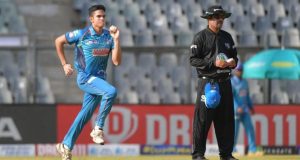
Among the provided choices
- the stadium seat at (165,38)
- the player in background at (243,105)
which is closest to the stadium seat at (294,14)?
the stadium seat at (165,38)

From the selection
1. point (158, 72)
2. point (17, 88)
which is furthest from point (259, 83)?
point (17, 88)

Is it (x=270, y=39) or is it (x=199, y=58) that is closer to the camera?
(x=199, y=58)

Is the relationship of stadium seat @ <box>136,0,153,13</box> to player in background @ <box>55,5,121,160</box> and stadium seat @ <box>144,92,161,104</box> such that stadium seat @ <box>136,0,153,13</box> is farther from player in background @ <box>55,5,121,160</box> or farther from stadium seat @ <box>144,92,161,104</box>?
player in background @ <box>55,5,121,160</box>

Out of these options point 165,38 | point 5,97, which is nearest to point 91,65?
point 5,97

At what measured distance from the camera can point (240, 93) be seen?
2198 centimetres

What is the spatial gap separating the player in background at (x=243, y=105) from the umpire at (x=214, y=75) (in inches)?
326

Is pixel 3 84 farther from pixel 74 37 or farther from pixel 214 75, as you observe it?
pixel 214 75

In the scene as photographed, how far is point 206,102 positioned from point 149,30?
12.9 meters

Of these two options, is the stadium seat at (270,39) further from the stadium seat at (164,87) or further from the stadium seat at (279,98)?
the stadium seat at (164,87)

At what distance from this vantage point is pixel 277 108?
2384 cm

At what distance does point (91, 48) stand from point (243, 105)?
860 centimetres

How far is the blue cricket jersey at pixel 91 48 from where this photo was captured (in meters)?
13.9

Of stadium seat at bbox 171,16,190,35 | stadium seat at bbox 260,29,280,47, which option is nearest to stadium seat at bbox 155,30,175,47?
stadium seat at bbox 171,16,190,35

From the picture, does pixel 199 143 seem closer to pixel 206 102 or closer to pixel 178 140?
pixel 206 102
